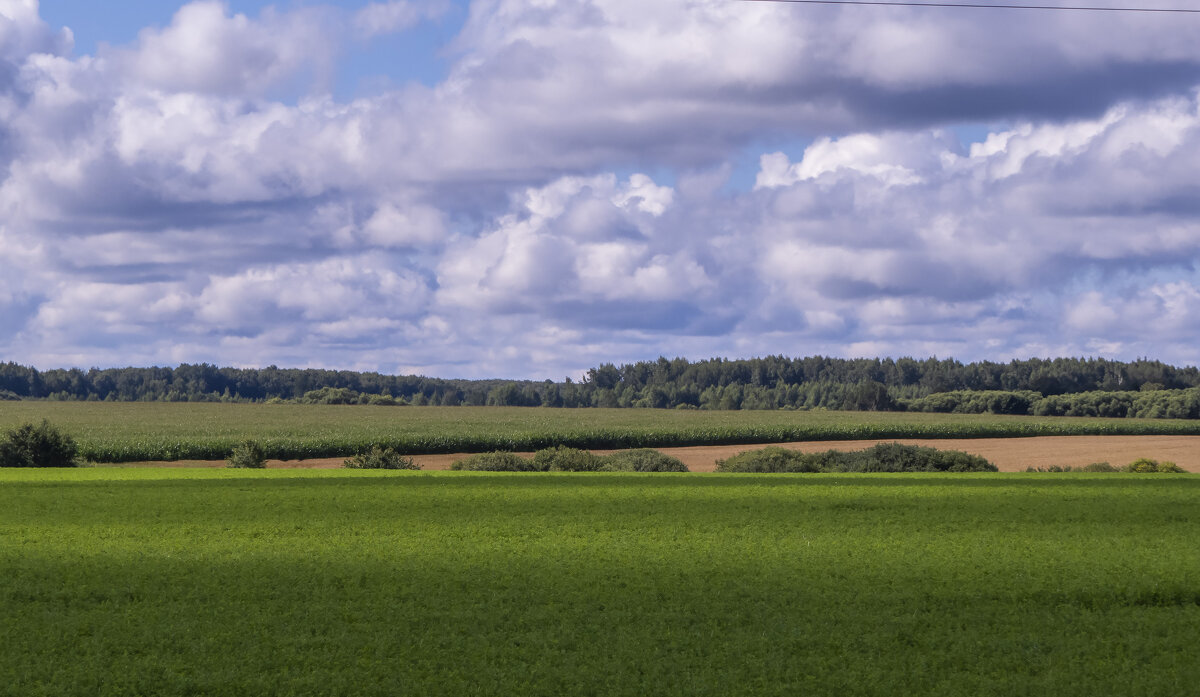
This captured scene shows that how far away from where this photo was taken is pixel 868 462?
32062 millimetres

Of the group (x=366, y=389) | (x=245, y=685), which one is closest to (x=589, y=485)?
(x=245, y=685)

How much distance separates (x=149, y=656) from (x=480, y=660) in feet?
7.42

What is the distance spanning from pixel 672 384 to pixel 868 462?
326 feet

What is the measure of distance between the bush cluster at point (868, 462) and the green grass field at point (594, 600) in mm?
15855

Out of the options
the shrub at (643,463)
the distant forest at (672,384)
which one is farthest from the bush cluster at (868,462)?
the distant forest at (672,384)

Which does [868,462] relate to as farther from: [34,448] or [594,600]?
[34,448]

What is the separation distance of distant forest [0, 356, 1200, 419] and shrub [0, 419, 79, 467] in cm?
6632

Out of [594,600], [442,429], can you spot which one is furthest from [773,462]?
[442,429]

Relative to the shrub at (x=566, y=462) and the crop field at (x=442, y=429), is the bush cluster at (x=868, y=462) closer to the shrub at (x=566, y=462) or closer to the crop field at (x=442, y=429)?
the shrub at (x=566, y=462)

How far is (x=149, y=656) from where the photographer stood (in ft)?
23.5

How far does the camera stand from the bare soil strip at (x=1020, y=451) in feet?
147

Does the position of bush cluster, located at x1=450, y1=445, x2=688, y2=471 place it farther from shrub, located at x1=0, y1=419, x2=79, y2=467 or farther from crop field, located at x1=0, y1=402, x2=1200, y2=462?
crop field, located at x1=0, y1=402, x2=1200, y2=462

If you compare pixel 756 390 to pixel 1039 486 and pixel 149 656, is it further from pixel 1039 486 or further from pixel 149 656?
pixel 149 656

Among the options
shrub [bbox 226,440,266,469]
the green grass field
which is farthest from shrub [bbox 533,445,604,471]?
the green grass field
